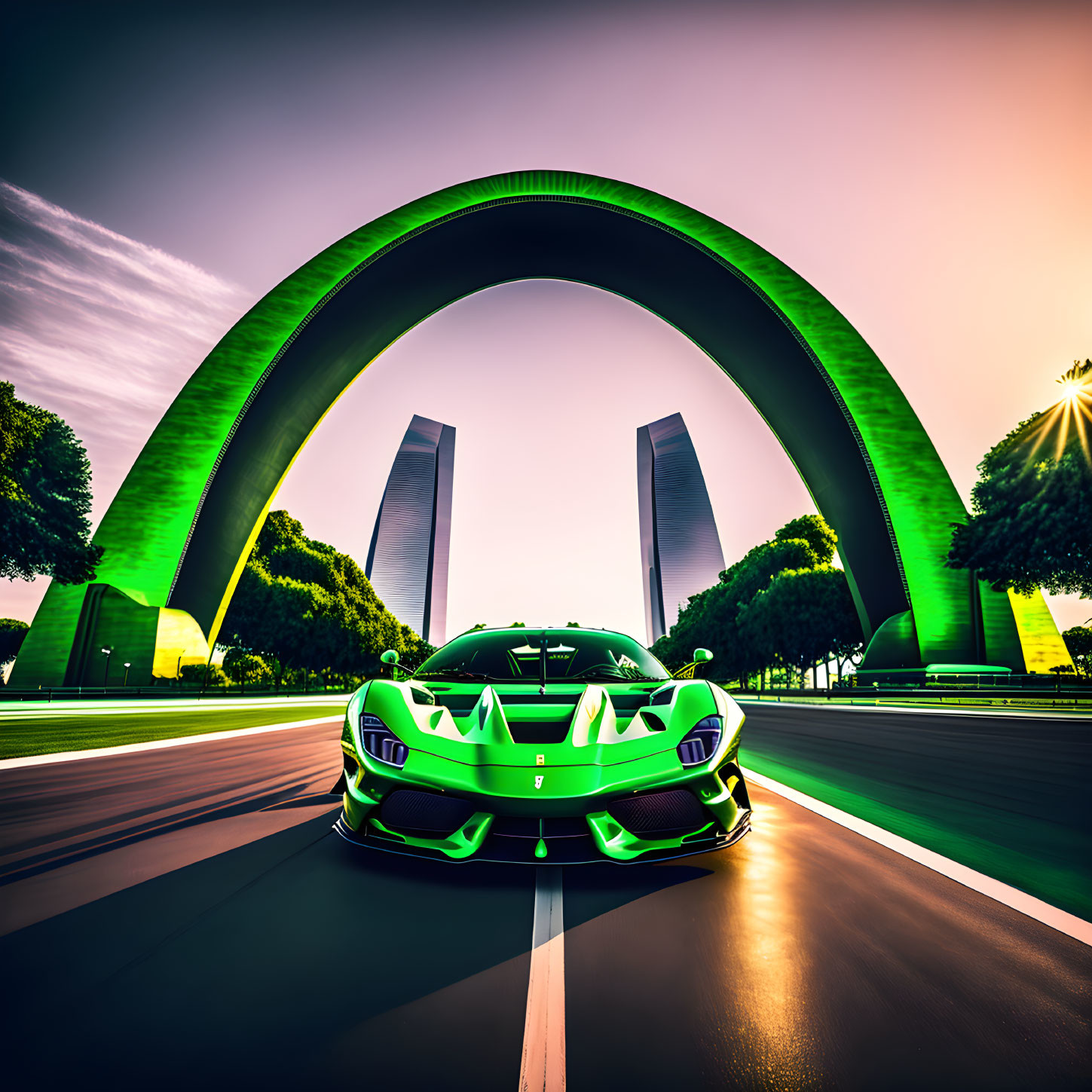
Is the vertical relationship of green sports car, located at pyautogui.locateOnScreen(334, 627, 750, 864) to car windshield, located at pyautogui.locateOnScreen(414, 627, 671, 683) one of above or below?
below

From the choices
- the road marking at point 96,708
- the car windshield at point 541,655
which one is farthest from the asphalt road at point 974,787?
the road marking at point 96,708

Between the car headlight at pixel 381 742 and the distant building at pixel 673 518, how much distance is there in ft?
362

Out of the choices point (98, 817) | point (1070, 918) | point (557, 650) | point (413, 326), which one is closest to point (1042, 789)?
point (1070, 918)

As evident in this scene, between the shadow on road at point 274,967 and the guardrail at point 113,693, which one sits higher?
the guardrail at point 113,693

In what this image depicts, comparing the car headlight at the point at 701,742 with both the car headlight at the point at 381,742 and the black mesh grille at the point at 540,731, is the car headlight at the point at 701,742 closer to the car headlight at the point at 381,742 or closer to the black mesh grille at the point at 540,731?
the black mesh grille at the point at 540,731

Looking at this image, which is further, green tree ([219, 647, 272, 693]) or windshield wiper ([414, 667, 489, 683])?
green tree ([219, 647, 272, 693])

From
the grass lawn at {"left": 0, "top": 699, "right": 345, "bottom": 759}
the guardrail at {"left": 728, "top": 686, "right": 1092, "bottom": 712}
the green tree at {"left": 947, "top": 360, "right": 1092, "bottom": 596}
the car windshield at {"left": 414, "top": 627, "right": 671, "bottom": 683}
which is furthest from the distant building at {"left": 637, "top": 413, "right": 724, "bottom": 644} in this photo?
the car windshield at {"left": 414, "top": 627, "right": 671, "bottom": 683}

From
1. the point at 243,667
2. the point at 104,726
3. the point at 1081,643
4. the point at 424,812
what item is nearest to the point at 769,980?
the point at 424,812

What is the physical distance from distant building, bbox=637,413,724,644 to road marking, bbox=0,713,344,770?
101 metres

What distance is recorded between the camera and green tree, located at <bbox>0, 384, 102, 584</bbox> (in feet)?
81.3

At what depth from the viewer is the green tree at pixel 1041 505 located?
803 inches

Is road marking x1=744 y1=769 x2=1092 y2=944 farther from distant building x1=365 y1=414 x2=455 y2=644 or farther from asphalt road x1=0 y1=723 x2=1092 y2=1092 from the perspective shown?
distant building x1=365 y1=414 x2=455 y2=644

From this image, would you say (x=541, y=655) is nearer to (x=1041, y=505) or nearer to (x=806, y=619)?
(x=1041, y=505)

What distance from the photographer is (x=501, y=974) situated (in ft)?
7.45
